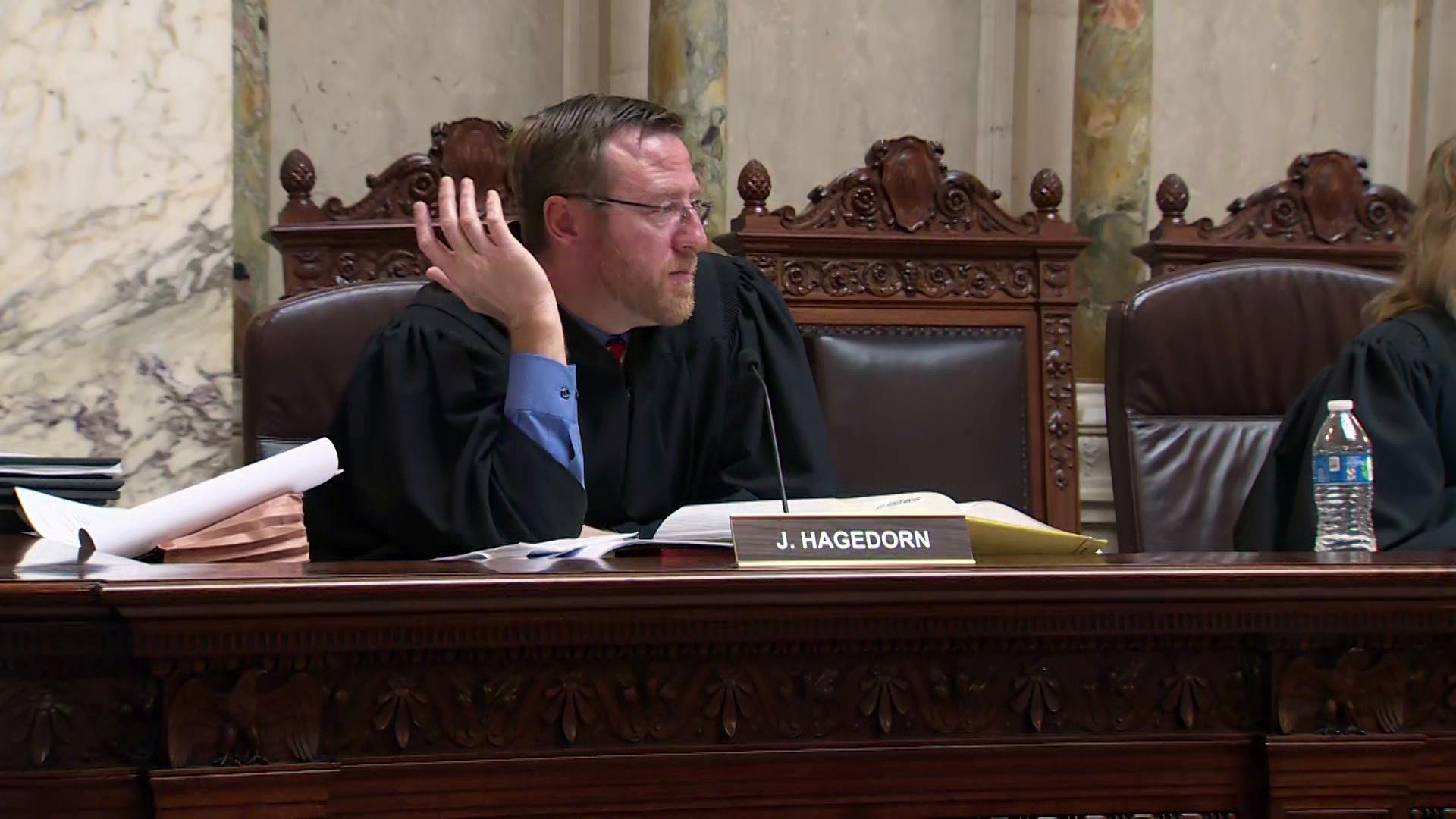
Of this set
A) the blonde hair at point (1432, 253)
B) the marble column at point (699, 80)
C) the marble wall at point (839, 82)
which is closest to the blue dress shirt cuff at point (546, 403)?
the blonde hair at point (1432, 253)

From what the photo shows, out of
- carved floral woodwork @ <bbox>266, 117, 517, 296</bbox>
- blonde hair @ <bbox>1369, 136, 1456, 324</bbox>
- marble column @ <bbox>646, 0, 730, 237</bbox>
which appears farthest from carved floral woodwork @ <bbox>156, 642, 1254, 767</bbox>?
marble column @ <bbox>646, 0, 730, 237</bbox>

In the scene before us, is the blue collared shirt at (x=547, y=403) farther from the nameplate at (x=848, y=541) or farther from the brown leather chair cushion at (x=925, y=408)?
the brown leather chair cushion at (x=925, y=408)

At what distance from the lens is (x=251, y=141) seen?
4941 millimetres

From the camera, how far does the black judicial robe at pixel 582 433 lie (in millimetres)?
2188

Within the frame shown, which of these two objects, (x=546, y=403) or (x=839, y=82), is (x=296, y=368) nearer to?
(x=546, y=403)

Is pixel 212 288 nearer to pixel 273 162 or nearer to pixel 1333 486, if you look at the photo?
pixel 1333 486

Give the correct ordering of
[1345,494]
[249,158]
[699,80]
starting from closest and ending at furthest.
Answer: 1. [1345,494]
2. [249,158]
3. [699,80]

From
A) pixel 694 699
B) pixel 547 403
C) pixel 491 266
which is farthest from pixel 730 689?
pixel 491 266

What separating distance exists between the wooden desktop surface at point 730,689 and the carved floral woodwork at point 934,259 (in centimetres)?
194

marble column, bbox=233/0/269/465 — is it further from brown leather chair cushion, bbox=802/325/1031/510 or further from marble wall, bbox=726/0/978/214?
brown leather chair cushion, bbox=802/325/1031/510

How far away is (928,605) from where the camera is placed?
→ 1353 mm

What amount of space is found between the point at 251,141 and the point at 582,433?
2.88 metres

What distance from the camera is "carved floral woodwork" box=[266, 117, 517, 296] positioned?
3.53m

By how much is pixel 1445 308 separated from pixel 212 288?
2281mm
